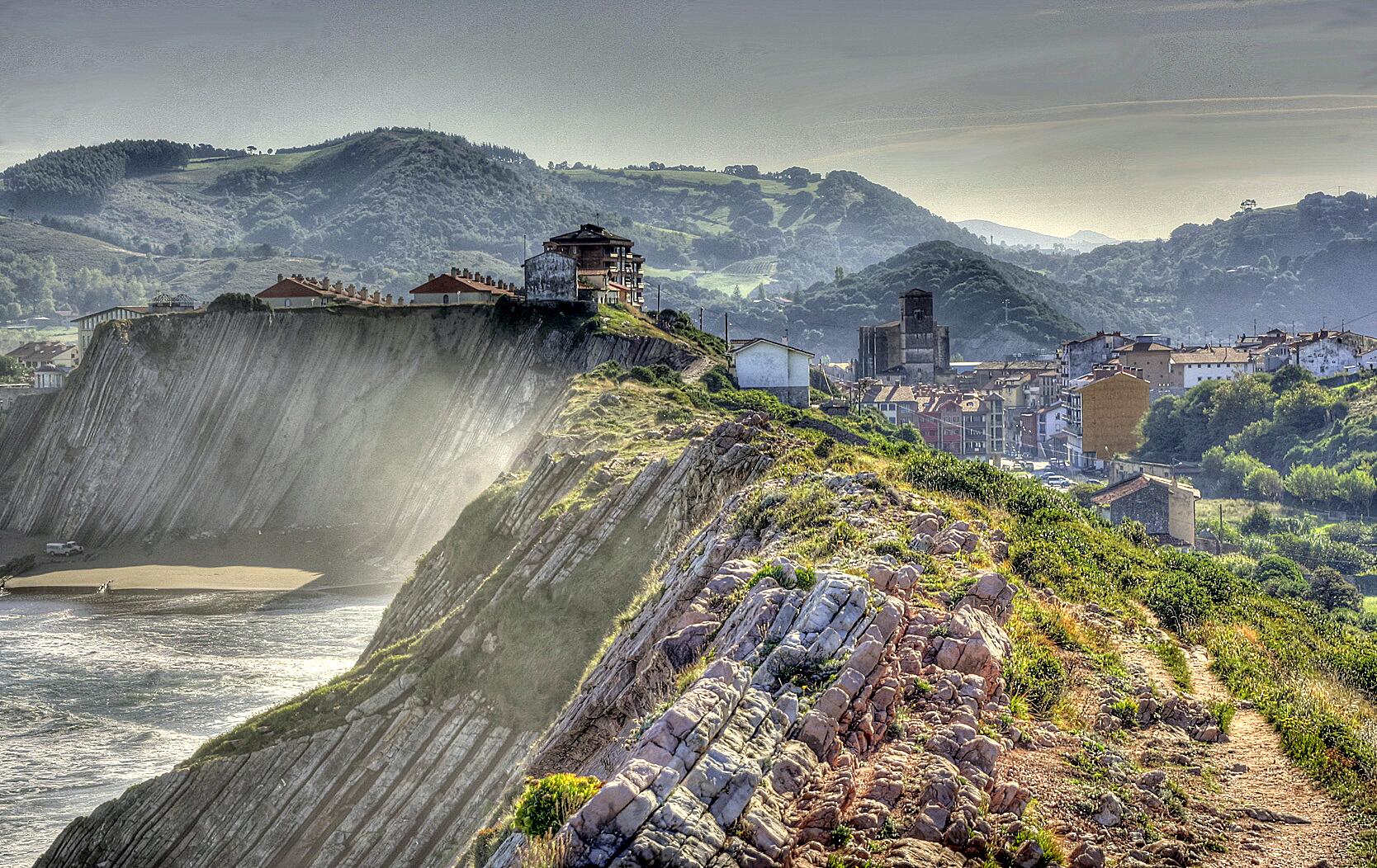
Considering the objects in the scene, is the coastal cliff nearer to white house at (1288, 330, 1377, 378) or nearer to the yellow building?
the yellow building

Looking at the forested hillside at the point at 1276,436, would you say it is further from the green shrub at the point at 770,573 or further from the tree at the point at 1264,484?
the green shrub at the point at 770,573

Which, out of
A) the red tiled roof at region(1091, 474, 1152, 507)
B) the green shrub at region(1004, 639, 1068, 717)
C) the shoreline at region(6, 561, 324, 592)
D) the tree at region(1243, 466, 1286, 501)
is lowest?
the shoreline at region(6, 561, 324, 592)

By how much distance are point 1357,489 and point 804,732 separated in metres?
82.3

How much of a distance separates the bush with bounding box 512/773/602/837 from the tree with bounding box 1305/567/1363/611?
50.8 metres

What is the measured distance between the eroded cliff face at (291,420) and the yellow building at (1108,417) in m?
51.0

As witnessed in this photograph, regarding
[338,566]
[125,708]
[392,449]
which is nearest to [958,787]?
[125,708]

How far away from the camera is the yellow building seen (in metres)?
111

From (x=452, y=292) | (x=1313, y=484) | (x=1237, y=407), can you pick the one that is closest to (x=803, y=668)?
(x=452, y=292)

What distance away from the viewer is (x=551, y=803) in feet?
40.1

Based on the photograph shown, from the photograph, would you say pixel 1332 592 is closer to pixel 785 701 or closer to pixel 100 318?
pixel 785 701

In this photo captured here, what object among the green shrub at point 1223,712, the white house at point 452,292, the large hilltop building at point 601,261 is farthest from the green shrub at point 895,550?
the white house at point 452,292

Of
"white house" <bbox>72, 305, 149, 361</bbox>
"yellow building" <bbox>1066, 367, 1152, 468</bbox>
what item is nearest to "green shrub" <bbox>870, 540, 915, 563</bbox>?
"white house" <bbox>72, 305, 149, 361</bbox>

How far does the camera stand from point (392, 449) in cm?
8006

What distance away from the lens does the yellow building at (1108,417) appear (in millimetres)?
111438
